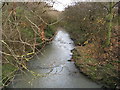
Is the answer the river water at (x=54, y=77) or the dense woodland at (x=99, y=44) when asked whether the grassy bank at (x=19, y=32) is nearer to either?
the river water at (x=54, y=77)

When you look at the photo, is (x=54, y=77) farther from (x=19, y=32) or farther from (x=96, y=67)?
(x=19, y=32)

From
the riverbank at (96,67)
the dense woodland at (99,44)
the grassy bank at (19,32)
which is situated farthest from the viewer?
the dense woodland at (99,44)

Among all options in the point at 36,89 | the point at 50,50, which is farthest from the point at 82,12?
the point at 36,89

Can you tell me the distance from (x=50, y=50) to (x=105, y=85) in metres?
6.68

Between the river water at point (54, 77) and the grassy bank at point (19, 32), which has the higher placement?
the grassy bank at point (19, 32)

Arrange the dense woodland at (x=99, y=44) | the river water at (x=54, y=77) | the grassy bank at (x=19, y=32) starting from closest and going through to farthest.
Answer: the grassy bank at (x=19, y=32) → the river water at (x=54, y=77) → the dense woodland at (x=99, y=44)

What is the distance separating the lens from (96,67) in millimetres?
9617

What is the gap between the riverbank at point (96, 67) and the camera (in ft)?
26.2

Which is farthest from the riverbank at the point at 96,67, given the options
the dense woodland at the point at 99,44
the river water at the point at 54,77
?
the river water at the point at 54,77

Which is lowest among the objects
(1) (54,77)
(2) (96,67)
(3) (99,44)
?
(1) (54,77)

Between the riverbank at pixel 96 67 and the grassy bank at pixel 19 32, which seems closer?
the grassy bank at pixel 19 32

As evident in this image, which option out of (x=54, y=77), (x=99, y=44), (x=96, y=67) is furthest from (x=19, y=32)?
(x=99, y=44)

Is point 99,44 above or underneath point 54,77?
above

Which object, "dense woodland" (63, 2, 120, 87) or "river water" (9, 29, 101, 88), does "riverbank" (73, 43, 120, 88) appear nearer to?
"dense woodland" (63, 2, 120, 87)
